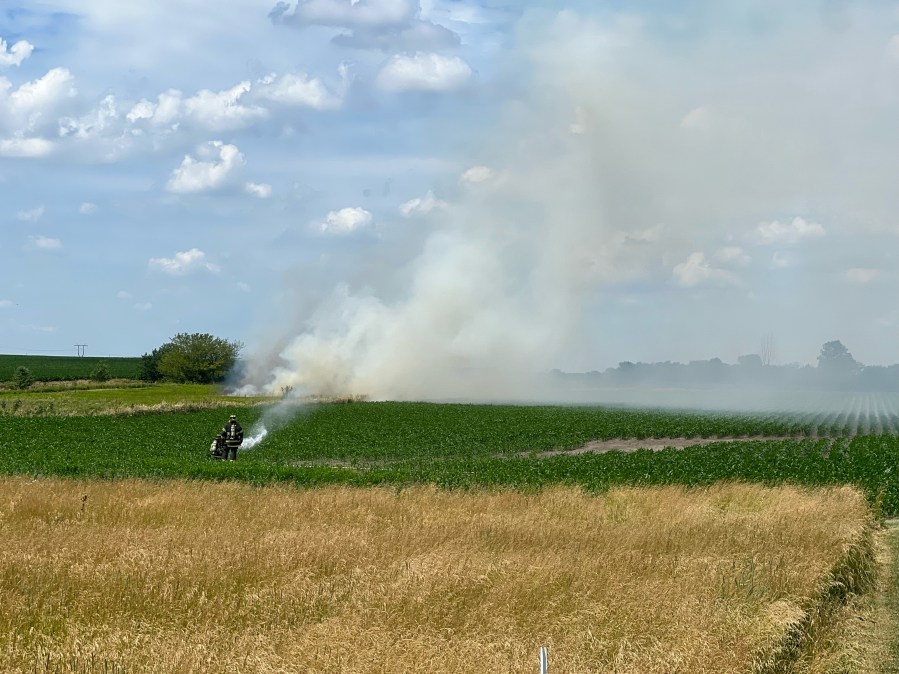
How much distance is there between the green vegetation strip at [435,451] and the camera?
2989 cm

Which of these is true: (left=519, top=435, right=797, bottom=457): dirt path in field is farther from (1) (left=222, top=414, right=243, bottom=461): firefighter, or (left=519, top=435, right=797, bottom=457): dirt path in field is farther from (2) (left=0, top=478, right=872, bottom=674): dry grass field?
(2) (left=0, top=478, right=872, bottom=674): dry grass field

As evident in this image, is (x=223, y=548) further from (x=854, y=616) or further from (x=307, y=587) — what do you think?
(x=854, y=616)

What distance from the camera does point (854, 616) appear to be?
13961 mm

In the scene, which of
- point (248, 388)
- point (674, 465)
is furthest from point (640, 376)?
point (674, 465)

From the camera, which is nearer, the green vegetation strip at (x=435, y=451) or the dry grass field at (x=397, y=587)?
the dry grass field at (x=397, y=587)

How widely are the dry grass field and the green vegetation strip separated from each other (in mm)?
9292

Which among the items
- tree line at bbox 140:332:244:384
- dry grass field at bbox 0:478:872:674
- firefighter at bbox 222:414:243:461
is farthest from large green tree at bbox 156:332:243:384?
dry grass field at bbox 0:478:872:674

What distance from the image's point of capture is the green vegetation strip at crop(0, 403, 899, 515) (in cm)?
2989

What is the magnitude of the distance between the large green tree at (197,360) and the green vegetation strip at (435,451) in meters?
38.3

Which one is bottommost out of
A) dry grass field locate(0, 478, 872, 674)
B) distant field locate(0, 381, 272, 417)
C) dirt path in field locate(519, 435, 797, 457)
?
dirt path in field locate(519, 435, 797, 457)

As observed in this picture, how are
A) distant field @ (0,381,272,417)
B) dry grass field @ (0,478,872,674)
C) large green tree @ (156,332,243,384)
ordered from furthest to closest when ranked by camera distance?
large green tree @ (156,332,243,384) < distant field @ (0,381,272,417) < dry grass field @ (0,478,872,674)

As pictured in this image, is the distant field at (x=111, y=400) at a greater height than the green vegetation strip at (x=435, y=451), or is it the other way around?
the distant field at (x=111, y=400)

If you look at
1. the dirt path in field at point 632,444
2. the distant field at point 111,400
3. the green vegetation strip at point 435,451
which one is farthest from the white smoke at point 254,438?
the distant field at point 111,400

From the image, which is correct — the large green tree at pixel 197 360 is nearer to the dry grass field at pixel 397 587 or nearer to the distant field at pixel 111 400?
the distant field at pixel 111 400
